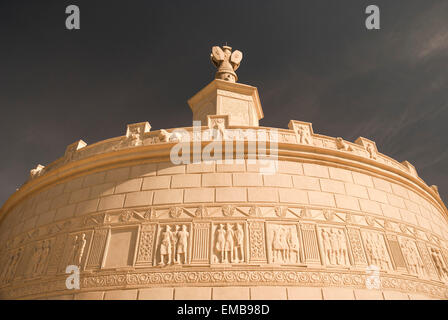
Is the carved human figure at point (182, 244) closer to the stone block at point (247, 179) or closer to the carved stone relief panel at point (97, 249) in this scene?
the stone block at point (247, 179)

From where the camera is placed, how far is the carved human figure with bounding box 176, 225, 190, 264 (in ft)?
26.7

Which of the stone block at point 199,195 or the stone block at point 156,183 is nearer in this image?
the stone block at point 199,195

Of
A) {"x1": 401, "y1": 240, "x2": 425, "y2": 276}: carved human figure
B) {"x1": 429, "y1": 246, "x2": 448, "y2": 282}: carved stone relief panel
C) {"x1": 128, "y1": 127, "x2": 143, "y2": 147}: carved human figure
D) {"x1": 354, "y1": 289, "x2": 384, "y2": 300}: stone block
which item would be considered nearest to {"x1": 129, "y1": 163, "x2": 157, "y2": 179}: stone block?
{"x1": 128, "y1": 127, "x2": 143, "y2": 147}: carved human figure

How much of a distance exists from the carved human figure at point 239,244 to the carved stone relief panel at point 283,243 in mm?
790

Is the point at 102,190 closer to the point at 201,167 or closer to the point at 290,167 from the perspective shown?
the point at 201,167

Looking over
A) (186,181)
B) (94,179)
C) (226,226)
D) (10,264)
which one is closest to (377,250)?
(226,226)

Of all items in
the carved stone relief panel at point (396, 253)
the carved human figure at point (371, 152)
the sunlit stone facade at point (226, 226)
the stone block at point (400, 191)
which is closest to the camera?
the sunlit stone facade at point (226, 226)

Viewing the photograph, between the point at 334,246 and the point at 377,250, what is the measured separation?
1.64 m

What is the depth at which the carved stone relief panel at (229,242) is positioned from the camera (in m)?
8.07

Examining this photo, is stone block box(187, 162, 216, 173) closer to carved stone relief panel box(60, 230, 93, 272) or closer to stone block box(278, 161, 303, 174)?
stone block box(278, 161, 303, 174)

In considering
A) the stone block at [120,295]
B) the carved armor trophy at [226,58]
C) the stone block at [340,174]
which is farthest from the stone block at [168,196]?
the carved armor trophy at [226,58]

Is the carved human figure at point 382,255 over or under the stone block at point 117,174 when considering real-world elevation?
under

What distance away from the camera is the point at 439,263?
409 inches
